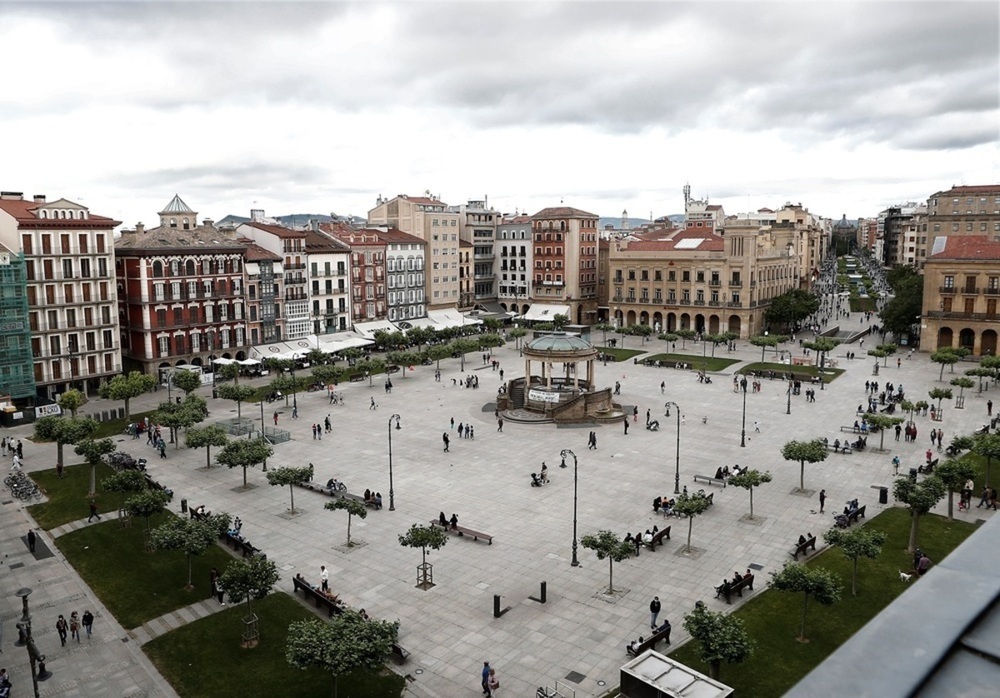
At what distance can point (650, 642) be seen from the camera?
93.5 ft

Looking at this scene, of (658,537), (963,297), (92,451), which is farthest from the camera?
(963,297)

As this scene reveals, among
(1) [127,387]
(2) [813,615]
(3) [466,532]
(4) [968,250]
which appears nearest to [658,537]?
(2) [813,615]

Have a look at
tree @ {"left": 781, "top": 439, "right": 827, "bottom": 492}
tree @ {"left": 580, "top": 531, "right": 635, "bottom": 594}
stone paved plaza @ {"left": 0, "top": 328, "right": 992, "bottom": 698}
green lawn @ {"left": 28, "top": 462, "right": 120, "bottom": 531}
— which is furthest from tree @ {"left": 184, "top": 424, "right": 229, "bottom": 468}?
tree @ {"left": 781, "top": 439, "right": 827, "bottom": 492}

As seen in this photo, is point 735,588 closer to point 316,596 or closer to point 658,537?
point 658,537

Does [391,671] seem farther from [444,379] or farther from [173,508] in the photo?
[444,379]

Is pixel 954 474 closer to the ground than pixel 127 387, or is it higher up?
closer to the ground

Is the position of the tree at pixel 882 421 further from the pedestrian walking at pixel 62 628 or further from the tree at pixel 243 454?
the pedestrian walking at pixel 62 628

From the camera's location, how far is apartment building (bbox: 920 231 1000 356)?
8819 centimetres

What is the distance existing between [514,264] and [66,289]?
7437 centimetres

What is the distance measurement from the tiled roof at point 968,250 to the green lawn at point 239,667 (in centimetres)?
8873

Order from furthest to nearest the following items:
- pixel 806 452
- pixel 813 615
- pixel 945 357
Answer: pixel 945 357 < pixel 806 452 < pixel 813 615

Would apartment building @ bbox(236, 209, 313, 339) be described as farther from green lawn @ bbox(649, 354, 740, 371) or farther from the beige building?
green lawn @ bbox(649, 354, 740, 371)

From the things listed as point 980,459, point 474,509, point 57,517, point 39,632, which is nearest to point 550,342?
point 474,509

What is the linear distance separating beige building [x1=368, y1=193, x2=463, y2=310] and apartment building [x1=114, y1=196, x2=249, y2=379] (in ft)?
111
